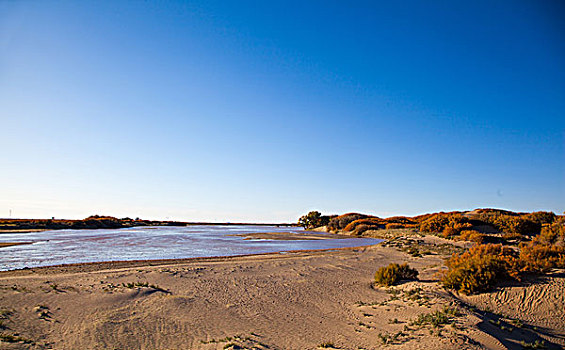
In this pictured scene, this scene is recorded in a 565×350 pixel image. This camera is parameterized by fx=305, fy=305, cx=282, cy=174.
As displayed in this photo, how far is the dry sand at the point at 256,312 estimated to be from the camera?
651cm

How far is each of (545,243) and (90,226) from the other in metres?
72.4

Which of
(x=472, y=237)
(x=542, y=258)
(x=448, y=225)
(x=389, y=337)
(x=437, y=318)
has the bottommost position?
(x=389, y=337)

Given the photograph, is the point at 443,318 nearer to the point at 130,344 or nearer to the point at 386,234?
the point at 130,344

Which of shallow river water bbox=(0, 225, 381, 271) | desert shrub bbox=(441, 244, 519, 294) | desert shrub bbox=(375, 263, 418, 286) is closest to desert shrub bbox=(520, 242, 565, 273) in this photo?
desert shrub bbox=(441, 244, 519, 294)

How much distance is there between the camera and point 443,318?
690cm

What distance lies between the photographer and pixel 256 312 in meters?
8.56

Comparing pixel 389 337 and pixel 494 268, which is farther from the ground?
pixel 494 268

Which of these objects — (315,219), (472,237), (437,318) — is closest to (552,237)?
(437,318)

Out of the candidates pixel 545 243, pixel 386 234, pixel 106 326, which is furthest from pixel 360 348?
pixel 386 234

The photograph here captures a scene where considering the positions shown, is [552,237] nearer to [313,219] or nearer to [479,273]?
[479,273]

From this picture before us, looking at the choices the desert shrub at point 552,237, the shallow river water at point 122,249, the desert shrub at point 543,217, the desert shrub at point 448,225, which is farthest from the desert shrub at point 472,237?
the shallow river water at point 122,249

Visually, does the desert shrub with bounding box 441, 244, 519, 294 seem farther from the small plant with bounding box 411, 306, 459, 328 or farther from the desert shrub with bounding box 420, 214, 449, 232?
the desert shrub with bounding box 420, 214, 449, 232

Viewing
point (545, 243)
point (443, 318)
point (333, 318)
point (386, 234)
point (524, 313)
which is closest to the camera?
point (443, 318)

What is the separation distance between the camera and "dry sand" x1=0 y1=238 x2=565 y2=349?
6.51 m
